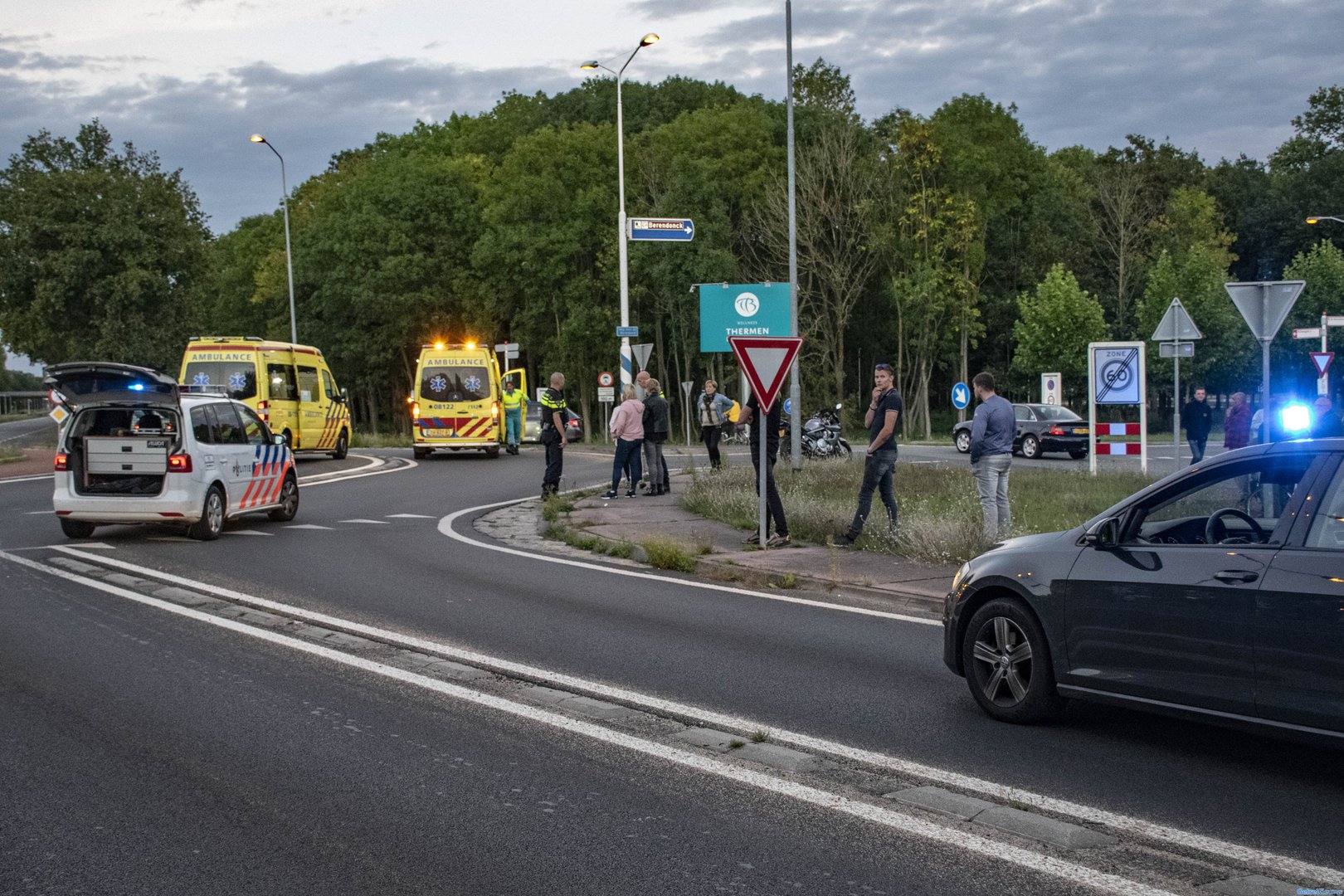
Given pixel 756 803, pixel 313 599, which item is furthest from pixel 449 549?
pixel 756 803

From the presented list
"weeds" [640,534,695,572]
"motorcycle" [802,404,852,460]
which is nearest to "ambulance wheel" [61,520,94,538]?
"weeds" [640,534,695,572]

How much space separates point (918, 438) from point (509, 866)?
50.3 metres

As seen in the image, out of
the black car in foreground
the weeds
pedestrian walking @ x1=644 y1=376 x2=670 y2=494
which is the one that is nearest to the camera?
the black car in foreground

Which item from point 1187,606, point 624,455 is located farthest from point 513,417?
point 1187,606

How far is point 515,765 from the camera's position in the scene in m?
5.86

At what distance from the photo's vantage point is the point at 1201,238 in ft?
224

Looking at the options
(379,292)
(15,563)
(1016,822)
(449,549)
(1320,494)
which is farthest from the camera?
(379,292)

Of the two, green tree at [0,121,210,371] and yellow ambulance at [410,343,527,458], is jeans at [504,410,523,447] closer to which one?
yellow ambulance at [410,343,527,458]

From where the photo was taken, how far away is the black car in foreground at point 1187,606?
5312 millimetres

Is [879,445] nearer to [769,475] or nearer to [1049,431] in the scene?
[769,475]

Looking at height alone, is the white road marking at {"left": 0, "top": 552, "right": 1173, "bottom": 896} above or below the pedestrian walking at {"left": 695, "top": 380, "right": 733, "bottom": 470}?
below

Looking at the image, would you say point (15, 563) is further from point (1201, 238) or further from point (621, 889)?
point (1201, 238)

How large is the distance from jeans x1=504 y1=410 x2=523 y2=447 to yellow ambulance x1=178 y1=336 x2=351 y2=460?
174 inches

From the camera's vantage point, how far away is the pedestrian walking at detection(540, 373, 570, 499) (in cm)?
1902
